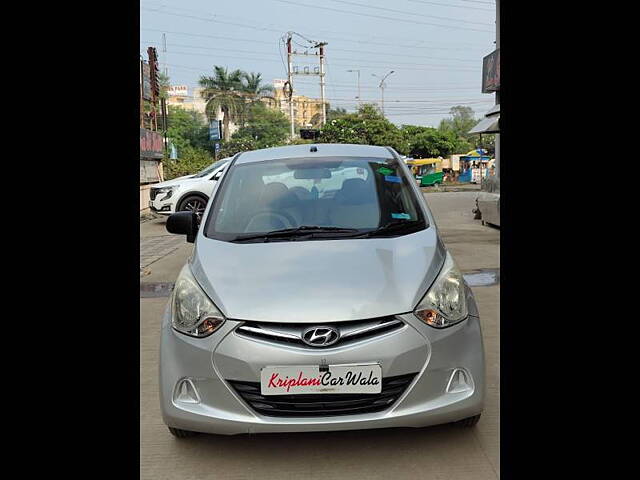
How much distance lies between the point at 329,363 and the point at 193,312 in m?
0.72

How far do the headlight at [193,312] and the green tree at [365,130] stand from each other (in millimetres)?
50431

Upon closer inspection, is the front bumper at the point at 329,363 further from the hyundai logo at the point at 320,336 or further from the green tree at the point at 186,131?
the green tree at the point at 186,131

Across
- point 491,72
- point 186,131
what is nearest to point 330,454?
point 491,72

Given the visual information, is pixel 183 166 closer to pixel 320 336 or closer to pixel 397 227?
pixel 397 227

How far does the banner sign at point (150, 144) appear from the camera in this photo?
23.4 meters

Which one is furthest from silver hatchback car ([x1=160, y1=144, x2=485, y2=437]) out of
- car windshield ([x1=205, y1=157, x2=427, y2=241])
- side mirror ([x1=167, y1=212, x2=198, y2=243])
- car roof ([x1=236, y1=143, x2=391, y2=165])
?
car roof ([x1=236, y1=143, x2=391, y2=165])

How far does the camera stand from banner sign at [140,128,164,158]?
23427 millimetres

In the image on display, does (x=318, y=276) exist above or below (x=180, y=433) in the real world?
above

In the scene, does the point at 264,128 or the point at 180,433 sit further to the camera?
the point at 264,128

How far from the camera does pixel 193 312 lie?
10.3 ft

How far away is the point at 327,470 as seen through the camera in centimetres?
307
